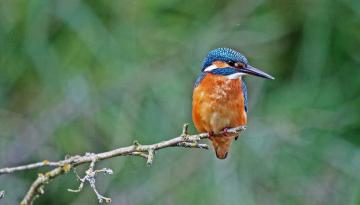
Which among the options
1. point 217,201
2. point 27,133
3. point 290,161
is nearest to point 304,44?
point 290,161

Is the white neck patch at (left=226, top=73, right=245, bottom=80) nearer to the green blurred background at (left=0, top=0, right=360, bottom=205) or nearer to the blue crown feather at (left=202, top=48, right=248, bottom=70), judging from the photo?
the blue crown feather at (left=202, top=48, right=248, bottom=70)

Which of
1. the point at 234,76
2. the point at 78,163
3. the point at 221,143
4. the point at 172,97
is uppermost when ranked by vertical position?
the point at 172,97

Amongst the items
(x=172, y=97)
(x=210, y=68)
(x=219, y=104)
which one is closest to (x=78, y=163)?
(x=219, y=104)

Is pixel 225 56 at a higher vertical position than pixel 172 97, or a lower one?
lower

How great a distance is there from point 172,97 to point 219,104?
2.04 metres

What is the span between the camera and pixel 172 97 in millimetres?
5004

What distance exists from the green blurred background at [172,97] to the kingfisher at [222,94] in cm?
180

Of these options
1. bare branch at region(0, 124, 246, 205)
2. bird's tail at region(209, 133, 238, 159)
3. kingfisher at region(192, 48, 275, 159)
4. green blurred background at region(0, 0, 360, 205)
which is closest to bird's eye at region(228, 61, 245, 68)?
kingfisher at region(192, 48, 275, 159)

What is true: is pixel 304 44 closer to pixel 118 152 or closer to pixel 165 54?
pixel 165 54

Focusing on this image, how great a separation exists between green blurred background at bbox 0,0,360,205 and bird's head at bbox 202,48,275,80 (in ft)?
5.88

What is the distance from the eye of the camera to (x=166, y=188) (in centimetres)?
488

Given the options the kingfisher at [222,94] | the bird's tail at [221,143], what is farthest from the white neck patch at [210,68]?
the bird's tail at [221,143]

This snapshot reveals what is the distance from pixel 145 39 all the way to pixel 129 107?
0.52 metres

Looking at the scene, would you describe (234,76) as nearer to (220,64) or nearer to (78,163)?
(220,64)
